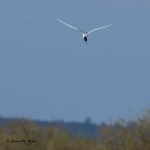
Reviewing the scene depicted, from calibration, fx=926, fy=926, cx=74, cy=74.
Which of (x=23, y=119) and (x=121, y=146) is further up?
(x=23, y=119)

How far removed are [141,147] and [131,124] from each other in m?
3.21

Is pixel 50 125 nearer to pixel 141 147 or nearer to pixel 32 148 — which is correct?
pixel 32 148

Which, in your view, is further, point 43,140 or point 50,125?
point 50,125

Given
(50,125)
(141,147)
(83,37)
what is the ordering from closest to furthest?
(83,37), (141,147), (50,125)

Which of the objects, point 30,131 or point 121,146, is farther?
point 30,131

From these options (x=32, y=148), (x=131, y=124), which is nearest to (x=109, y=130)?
(x=131, y=124)

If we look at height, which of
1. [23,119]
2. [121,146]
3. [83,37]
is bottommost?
[83,37]

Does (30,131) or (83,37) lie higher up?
(30,131)

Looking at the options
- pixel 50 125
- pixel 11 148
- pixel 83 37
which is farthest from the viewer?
pixel 50 125

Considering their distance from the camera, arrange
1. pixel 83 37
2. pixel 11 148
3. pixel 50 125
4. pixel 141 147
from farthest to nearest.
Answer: pixel 50 125
pixel 11 148
pixel 141 147
pixel 83 37

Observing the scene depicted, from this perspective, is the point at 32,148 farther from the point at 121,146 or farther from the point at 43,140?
the point at 121,146

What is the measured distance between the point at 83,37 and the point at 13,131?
24558 millimetres

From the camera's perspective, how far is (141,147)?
3916 centimetres

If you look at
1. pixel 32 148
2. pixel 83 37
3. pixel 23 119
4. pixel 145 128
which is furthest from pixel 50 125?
pixel 83 37
